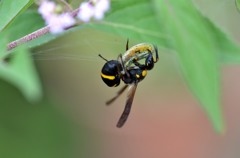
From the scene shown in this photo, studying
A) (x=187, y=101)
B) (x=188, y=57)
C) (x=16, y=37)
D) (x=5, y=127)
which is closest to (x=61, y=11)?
(x=16, y=37)

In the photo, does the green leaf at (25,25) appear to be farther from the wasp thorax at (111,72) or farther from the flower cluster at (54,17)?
the wasp thorax at (111,72)

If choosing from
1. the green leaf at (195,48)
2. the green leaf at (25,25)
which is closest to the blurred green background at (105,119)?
the green leaf at (25,25)

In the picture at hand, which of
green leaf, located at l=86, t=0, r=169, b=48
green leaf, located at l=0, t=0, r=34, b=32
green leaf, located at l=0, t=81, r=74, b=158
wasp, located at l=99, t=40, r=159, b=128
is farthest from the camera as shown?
green leaf, located at l=0, t=81, r=74, b=158

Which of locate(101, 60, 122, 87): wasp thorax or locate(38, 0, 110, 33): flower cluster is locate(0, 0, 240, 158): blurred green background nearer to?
locate(101, 60, 122, 87): wasp thorax

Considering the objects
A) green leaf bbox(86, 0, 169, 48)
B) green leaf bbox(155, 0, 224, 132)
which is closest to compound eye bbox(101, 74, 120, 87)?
green leaf bbox(86, 0, 169, 48)

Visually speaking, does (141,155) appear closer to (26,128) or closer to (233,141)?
(233,141)
